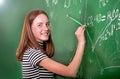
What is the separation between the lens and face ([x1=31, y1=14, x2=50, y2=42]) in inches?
71.3

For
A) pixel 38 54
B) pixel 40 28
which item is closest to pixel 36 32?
pixel 40 28

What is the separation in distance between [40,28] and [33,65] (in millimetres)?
277

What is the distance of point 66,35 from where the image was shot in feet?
7.11

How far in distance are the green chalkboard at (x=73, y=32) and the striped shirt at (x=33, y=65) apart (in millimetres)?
Answer: 426

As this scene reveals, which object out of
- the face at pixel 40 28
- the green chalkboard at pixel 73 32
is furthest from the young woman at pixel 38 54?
the green chalkboard at pixel 73 32

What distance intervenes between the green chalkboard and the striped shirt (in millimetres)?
426

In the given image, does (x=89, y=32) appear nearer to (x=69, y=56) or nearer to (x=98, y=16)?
(x=98, y=16)

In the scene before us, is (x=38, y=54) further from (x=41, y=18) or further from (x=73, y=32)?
(x=73, y=32)

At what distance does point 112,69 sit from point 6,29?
974 millimetres

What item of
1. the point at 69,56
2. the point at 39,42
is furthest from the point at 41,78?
the point at 69,56

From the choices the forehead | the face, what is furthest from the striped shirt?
the forehead

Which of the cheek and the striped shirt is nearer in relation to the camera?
the striped shirt

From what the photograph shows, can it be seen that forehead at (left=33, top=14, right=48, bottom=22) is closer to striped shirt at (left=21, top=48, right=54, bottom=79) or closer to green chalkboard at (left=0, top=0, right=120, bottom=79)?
striped shirt at (left=21, top=48, right=54, bottom=79)

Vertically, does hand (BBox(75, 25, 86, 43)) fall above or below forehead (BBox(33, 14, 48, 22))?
below
